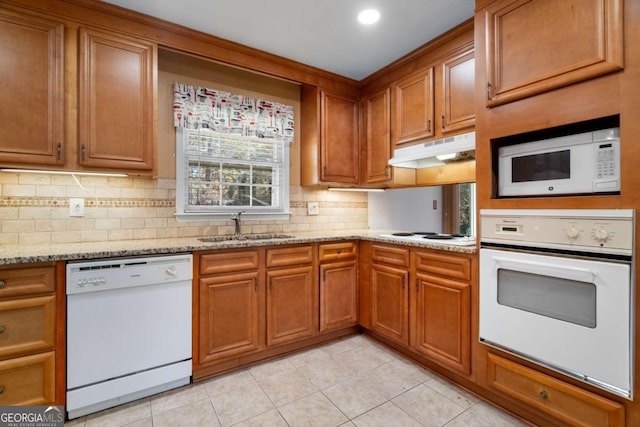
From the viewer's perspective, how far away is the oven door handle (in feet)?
4.70

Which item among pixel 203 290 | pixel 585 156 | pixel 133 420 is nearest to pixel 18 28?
pixel 203 290

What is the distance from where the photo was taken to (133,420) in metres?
1.74

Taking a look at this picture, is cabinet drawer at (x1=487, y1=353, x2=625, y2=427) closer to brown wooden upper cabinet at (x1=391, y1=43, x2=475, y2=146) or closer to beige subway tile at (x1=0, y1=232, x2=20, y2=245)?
brown wooden upper cabinet at (x1=391, y1=43, x2=475, y2=146)

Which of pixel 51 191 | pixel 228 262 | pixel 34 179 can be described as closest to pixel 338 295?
pixel 228 262

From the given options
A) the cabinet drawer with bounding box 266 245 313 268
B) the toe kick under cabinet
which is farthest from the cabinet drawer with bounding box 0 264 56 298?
the cabinet drawer with bounding box 266 245 313 268

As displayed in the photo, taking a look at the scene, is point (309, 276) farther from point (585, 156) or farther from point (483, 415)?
point (585, 156)

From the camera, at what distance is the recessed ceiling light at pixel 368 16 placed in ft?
6.82

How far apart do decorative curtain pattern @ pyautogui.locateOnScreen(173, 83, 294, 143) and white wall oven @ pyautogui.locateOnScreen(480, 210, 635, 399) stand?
2.01 meters

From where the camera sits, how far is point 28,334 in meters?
1.64

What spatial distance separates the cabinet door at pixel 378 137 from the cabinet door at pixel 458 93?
0.60m

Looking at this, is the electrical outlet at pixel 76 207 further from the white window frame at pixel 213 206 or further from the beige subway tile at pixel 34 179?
the white window frame at pixel 213 206

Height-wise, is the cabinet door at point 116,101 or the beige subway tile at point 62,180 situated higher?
the cabinet door at point 116,101

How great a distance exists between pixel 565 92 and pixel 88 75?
108 inches

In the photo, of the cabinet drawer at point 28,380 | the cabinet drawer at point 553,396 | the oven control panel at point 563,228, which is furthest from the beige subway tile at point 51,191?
the cabinet drawer at point 553,396
